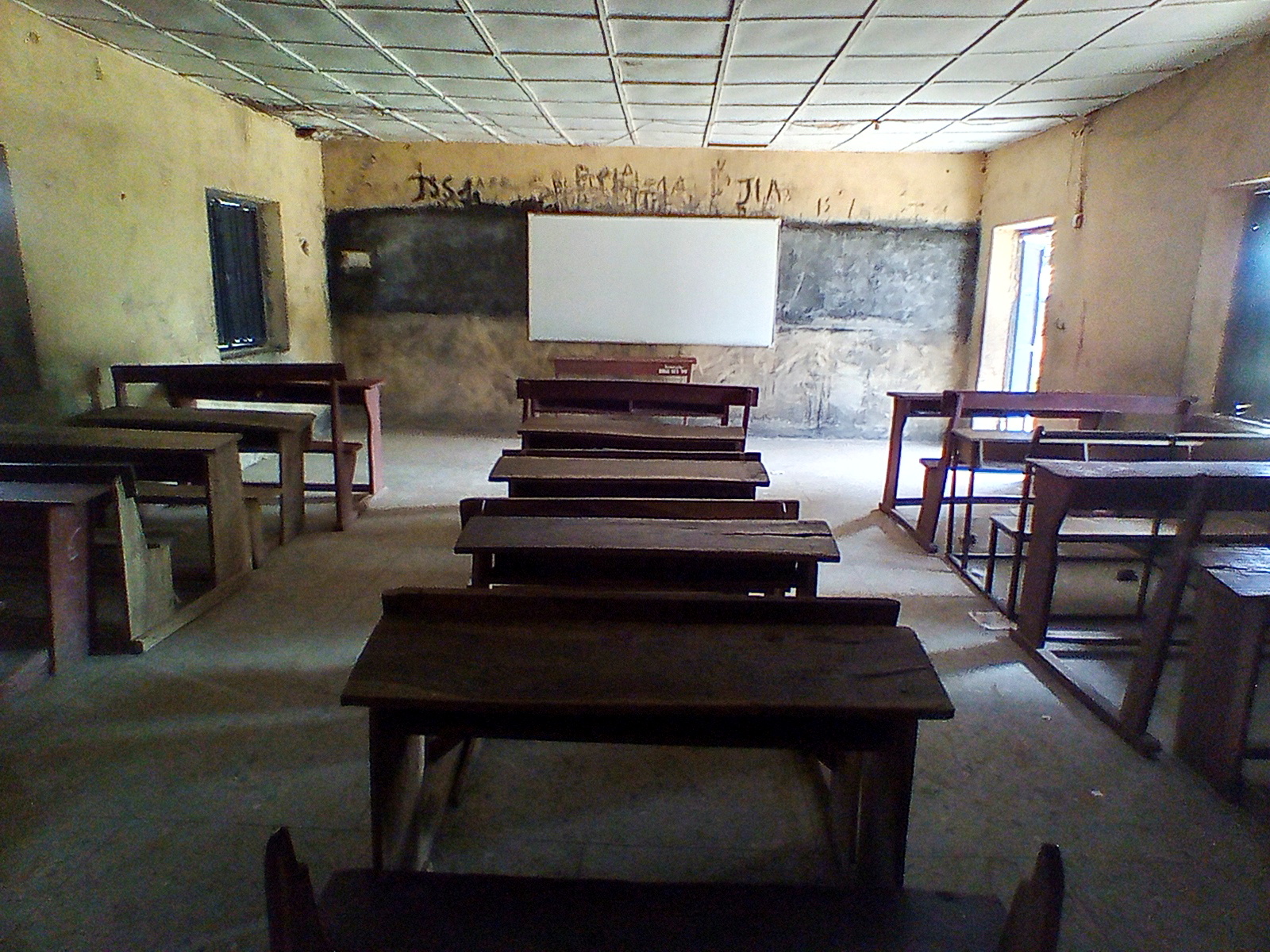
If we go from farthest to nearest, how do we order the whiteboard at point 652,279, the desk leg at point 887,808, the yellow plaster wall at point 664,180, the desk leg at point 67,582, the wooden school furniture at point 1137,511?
the whiteboard at point 652,279, the yellow plaster wall at point 664,180, the desk leg at point 67,582, the wooden school furniture at point 1137,511, the desk leg at point 887,808

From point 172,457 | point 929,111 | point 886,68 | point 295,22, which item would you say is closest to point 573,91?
point 295,22

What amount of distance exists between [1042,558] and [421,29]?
364cm

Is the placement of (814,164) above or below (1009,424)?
above

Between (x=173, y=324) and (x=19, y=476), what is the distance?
253 cm

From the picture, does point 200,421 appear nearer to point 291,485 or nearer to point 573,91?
point 291,485

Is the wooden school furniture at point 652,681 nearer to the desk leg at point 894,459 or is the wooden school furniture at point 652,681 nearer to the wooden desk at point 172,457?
the wooden desk at point 172,457

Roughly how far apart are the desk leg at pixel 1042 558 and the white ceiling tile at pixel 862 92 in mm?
2997

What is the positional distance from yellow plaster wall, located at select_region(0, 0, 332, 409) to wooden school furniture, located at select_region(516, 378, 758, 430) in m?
2.29

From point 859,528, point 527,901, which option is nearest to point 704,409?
point 859,528

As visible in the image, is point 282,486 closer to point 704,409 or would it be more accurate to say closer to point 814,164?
point 704,409

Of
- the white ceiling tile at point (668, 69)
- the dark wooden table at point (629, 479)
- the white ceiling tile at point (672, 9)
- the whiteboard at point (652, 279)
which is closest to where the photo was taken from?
the dark wooden table at point (629, 479)

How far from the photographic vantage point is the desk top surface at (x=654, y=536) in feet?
6.23

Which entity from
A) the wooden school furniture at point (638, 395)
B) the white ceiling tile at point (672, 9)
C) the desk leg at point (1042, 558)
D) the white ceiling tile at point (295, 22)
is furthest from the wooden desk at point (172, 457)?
the desk leg at point (1042, 558)

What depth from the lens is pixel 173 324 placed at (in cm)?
489
